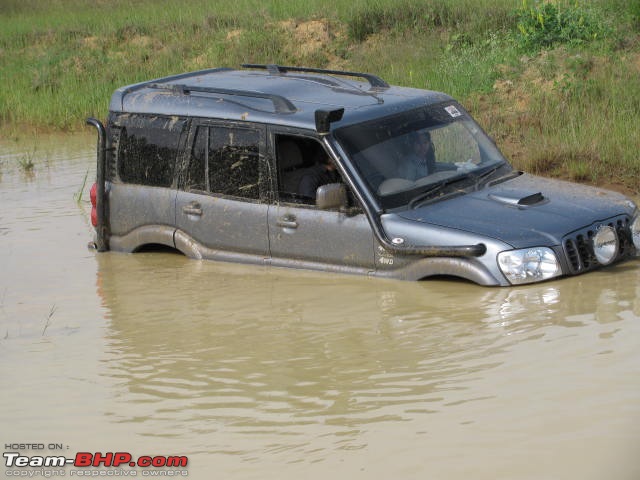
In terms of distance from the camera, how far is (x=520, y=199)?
8117mm

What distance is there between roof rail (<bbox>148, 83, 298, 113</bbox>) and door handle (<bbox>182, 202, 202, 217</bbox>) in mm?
878

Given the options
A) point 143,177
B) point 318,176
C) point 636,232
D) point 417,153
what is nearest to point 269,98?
point 318,176

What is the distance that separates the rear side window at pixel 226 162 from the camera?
8.73 m

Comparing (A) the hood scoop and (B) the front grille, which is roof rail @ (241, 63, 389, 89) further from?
(B) the front grille

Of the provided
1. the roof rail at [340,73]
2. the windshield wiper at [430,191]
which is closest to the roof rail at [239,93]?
the roof rail at [340,73]

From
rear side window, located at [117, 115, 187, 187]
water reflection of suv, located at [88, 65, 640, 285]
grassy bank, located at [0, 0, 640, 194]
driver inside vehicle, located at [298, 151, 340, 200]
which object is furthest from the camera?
grassy bank, located at [0, 0, 640, 194]

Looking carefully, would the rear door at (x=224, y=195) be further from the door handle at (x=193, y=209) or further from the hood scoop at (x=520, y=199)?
the hood scoop at (x=520, y=199)

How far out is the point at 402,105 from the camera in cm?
873

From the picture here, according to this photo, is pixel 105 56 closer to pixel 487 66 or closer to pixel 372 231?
pixel 487 66

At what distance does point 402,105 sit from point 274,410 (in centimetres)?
316

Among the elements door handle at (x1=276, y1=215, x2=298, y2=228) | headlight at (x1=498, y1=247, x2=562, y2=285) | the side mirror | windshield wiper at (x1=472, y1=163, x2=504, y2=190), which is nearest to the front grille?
headlight at (x1=498, y1=247, x2=562, y2=285)

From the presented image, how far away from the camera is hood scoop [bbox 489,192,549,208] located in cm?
812

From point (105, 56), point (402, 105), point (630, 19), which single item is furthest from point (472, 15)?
point (402, 105)

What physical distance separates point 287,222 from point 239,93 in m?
1.17
